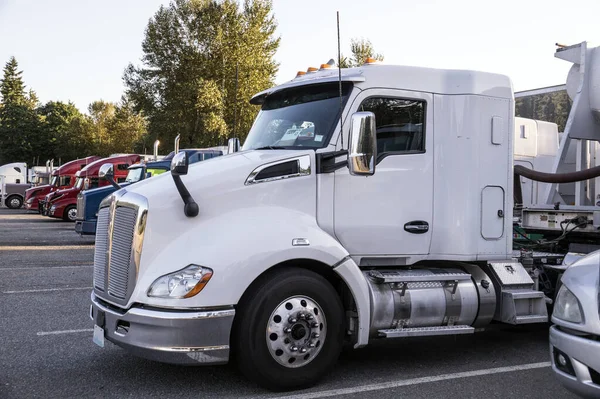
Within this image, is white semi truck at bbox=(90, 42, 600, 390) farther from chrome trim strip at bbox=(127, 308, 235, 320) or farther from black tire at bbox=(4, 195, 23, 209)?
black tire at bbox=(4, 195, 23, 209)

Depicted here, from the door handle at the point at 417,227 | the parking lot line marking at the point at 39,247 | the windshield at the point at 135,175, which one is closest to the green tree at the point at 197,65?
the windshield at the point at 135,175

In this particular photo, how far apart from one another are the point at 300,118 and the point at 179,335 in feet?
7.48

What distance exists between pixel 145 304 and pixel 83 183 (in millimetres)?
20793

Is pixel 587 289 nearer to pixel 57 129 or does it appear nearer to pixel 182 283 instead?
pixel 182 283

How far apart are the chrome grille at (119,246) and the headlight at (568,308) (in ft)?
9.66

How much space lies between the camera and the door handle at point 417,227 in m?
5.71

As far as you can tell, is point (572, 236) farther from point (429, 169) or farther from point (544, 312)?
point (429, 169)

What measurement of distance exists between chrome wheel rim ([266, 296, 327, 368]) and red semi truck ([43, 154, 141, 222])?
1924cm

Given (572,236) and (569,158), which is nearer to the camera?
(572,236)

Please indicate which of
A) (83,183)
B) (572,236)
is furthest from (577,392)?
(83,183)

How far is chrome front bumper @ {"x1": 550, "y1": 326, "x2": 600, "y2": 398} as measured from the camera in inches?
146

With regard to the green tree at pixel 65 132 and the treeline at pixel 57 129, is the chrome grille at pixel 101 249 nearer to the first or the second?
the treeline at pixel 57 129

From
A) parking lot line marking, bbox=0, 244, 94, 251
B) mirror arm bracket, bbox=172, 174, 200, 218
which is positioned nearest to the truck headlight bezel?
mirror arm bracket, bbox=172, 174, 200, 218

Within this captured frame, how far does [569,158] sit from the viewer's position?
25.3ft
